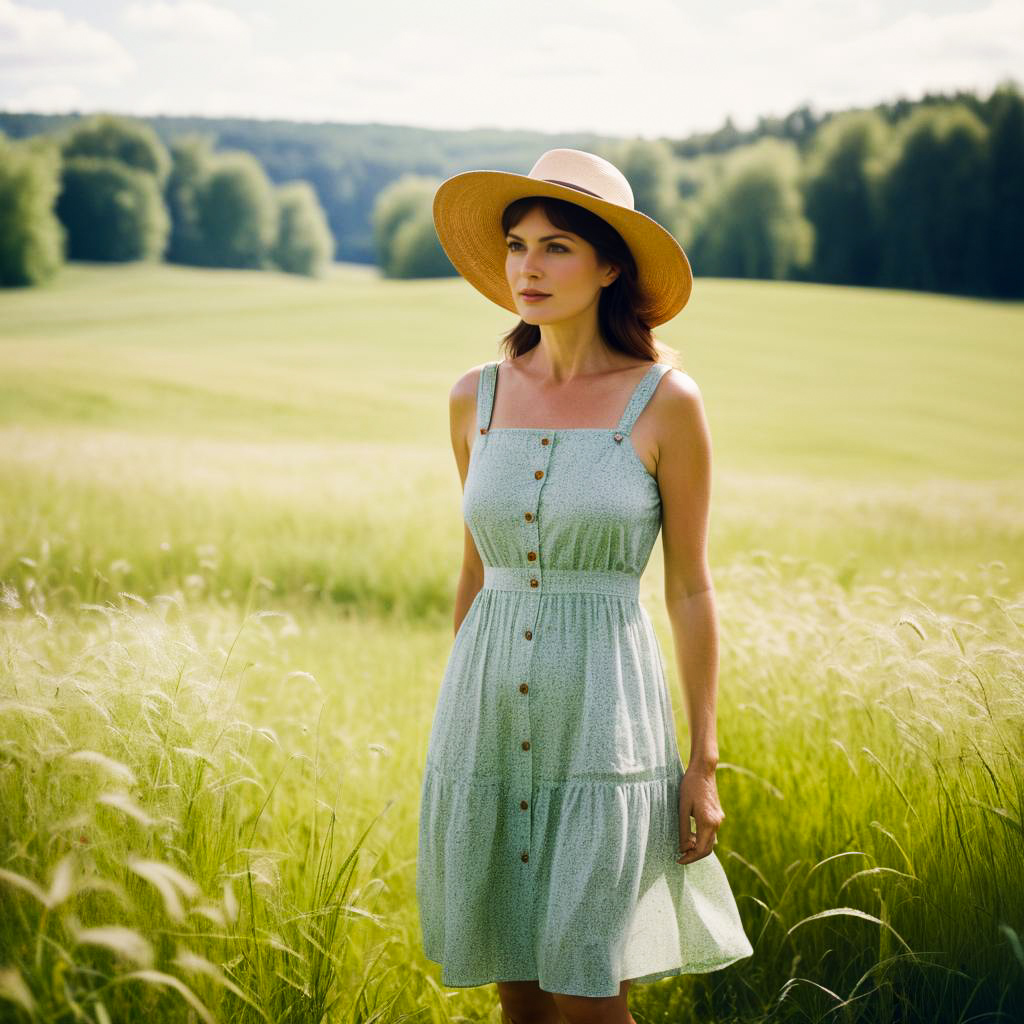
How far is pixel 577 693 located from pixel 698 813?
0.43 meters

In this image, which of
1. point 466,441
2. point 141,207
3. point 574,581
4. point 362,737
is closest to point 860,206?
point 141,207

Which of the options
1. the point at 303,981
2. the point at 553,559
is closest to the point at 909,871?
the point at 553,559

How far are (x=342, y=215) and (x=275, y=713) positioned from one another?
8213cm

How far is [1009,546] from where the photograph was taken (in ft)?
34.7

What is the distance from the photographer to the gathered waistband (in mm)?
2748

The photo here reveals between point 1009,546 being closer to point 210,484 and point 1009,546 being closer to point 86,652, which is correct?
point 210,484

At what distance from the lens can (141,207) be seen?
155 feet

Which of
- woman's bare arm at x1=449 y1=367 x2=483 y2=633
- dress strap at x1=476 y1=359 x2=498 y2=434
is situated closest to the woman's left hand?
woman's bare arm at x1=449 y1=367 x2=483 y2=633

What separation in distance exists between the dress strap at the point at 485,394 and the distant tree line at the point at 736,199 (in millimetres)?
31201

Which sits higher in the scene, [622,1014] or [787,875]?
[622,1014]

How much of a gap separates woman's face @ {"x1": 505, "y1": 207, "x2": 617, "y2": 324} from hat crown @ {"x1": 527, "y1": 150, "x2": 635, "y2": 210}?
0.35 ft

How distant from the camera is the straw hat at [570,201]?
2832mm

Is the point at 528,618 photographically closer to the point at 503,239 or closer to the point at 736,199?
the point at 503,239

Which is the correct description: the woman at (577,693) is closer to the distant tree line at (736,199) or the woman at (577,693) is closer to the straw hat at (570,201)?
the straw hat at (570,201)
